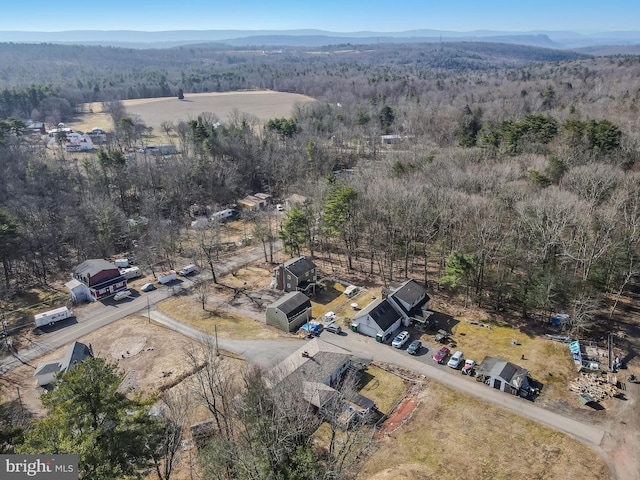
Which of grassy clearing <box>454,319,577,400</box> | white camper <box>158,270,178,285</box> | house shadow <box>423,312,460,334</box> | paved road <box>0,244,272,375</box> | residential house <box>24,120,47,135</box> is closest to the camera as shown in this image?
grassy clearing <box>454,319,577,400</box>

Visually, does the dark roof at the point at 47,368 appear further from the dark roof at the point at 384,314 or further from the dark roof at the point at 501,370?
the dark roof at the point at 501,370

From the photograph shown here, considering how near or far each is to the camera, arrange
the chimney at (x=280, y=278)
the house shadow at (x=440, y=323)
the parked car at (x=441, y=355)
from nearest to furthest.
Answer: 1. the parked car at (x=441, y=355)
2. the house shadow at (x=440, y=323)
3. the chimney at (x=280, y=278)

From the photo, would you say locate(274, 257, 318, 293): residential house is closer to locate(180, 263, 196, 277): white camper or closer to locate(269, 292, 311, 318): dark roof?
locate(269, 292, 311, 318): dark roof

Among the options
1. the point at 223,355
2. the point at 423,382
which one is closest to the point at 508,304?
the point at 423,382

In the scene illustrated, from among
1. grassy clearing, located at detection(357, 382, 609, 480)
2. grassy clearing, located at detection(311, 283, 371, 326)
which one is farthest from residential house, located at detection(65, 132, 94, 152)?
grassy clearing, located at detection(357, 382, 609, 480)

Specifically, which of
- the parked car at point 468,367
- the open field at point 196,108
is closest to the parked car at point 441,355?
the parked car at point 468,367

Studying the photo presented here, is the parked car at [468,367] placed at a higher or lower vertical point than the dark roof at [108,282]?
higher

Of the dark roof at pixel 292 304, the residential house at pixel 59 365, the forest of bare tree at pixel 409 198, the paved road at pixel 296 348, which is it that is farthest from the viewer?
the forest of bare tree at pixel 409 198

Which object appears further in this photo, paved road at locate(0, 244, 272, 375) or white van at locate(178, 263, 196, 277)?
Result: white van at locate(178, 263, 196, 277)

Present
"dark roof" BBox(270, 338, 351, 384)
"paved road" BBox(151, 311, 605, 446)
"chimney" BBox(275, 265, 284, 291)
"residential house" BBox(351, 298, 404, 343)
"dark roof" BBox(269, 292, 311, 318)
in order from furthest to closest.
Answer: "chimney" BBox(275, 265, 284, 291)
"dark roof" BBox(269, 292, 311, 318)
"residential house" BBox(351, 298, 404, 343)
"dark roof" BBox(270, 338, 351, 384)
"paved road" BBox(151, 311, 605, 446)
